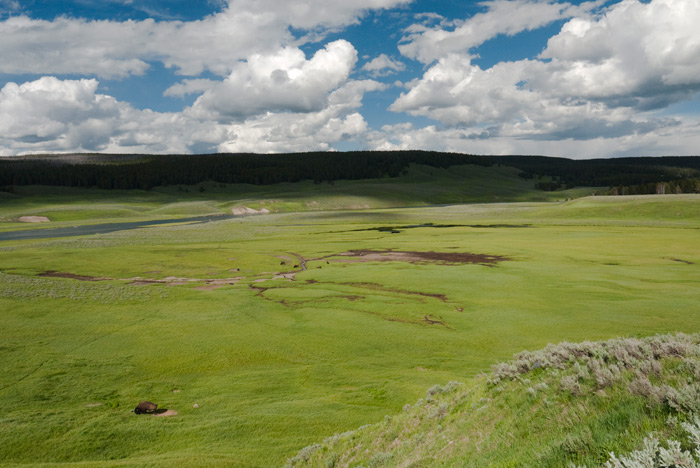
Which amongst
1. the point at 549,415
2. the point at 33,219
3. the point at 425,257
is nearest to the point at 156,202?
the point at 33,219

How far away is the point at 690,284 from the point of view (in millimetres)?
28500

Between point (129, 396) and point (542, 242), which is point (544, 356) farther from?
point (542, 242)

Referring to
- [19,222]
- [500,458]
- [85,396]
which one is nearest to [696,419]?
[500,458]

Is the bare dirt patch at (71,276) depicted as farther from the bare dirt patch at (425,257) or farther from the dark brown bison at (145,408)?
the dark brown bison at (145,408)

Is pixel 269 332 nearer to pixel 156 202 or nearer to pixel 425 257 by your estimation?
pixel 425 257

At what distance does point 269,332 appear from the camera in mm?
20797

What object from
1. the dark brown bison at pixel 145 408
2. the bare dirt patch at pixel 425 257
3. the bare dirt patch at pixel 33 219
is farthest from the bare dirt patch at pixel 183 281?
the bare dirt patch at pixel 33 219

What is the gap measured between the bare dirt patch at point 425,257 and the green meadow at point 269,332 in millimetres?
436

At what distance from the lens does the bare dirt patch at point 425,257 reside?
140 ft

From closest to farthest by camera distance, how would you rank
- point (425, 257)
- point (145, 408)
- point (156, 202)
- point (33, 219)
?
point (145, 408)
point (425, 257)
point (33, 219)
point (156, 202)

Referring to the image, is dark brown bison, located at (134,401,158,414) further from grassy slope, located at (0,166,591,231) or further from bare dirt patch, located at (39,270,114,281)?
grassy slope, located at (0,166,591,231)

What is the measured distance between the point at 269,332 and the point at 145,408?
27.1 ft

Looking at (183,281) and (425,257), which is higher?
(425,257)

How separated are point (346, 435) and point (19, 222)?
13892cm
